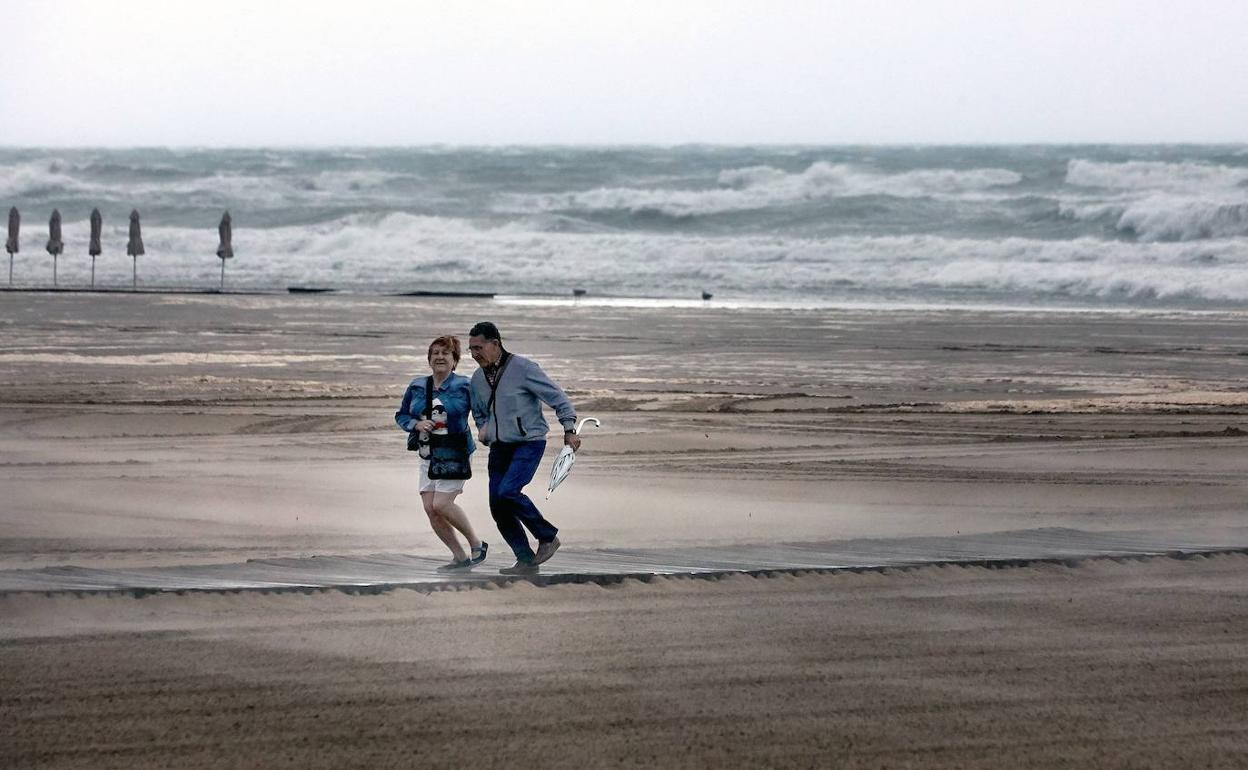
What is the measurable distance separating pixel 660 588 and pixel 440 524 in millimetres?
1189

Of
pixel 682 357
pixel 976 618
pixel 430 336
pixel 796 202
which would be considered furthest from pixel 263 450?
pixel 796 202

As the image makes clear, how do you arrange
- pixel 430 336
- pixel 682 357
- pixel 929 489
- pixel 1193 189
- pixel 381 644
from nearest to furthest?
pixel 381 644, pixel 929 489, pixel 682 357, pixel 430 336, pixel 1193 189

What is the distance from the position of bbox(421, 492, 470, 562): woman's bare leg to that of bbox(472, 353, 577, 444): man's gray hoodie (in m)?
0.43

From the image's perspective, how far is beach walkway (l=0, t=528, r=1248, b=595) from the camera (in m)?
7.96

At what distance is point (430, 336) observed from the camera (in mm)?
22891

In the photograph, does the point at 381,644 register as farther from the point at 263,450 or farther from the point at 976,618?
the point at 263,450

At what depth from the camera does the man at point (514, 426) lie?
8.05 m

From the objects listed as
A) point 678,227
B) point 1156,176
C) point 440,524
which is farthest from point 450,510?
point 1156,176

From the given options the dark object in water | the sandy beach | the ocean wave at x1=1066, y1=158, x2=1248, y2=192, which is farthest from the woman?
the ocean wave at x1=1066, y1=158, x2=1248, y2=192

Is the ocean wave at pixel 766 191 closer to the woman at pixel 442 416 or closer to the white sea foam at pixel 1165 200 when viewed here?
the white sea foam at pixel 1165 200

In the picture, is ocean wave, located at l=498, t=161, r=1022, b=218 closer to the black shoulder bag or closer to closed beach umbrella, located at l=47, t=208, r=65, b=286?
closed beach umbrella, located at l=47, t=208, r=65, b=286

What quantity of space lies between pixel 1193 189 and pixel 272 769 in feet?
201

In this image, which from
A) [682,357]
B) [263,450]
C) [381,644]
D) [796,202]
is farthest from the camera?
[796,202]

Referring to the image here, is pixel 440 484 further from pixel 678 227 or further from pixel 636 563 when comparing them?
pixel 678 227
